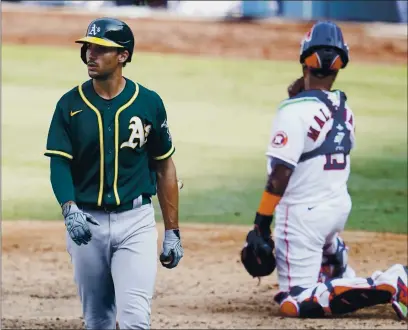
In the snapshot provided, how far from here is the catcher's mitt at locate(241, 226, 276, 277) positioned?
21.1 feet

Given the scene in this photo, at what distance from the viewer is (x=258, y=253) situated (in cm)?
646

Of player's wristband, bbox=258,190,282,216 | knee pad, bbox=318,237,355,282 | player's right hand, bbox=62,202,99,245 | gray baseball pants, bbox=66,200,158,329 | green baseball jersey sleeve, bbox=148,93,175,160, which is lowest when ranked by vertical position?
knee pad, bbox=318,237,355,282

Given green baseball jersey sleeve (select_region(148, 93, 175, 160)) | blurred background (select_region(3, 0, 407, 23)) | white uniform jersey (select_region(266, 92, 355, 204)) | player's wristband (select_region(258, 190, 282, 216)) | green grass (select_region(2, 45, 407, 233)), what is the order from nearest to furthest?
1. green baseball jersey sleeve (select_region(148, 93, 175, 160))
2. white uniform jersey (select_region(266, 92, 355, 204))
3. player's wristband (select_region(258, 190, 282, 216))
4. green grass (select_region(2, 45, 407, 233))
5. blurred background (select_region(3, 0, 407, 23))

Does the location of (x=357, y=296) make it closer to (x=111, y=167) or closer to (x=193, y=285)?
(x=193, y=285)

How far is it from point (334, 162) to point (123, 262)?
2072mm

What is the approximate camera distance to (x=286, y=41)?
15.6 meters

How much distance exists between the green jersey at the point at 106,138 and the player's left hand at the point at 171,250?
0.70ft

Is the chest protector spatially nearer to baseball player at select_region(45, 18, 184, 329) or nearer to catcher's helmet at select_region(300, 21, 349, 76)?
catcher's helmet at select_region(300, 21, 349, 76)

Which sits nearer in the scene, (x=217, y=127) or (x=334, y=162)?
(x=334, y=162)

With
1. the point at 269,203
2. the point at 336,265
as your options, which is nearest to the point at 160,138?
the point at 269,203

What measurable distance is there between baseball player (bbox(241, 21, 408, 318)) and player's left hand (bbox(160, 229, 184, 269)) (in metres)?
1.50

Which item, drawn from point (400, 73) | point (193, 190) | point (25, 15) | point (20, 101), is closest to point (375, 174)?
point (193, 190)

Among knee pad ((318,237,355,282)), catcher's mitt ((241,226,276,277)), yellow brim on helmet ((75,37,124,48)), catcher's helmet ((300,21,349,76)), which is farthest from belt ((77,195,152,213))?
knee pad ((318,237,355,282))

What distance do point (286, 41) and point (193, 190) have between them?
473 centimetres
